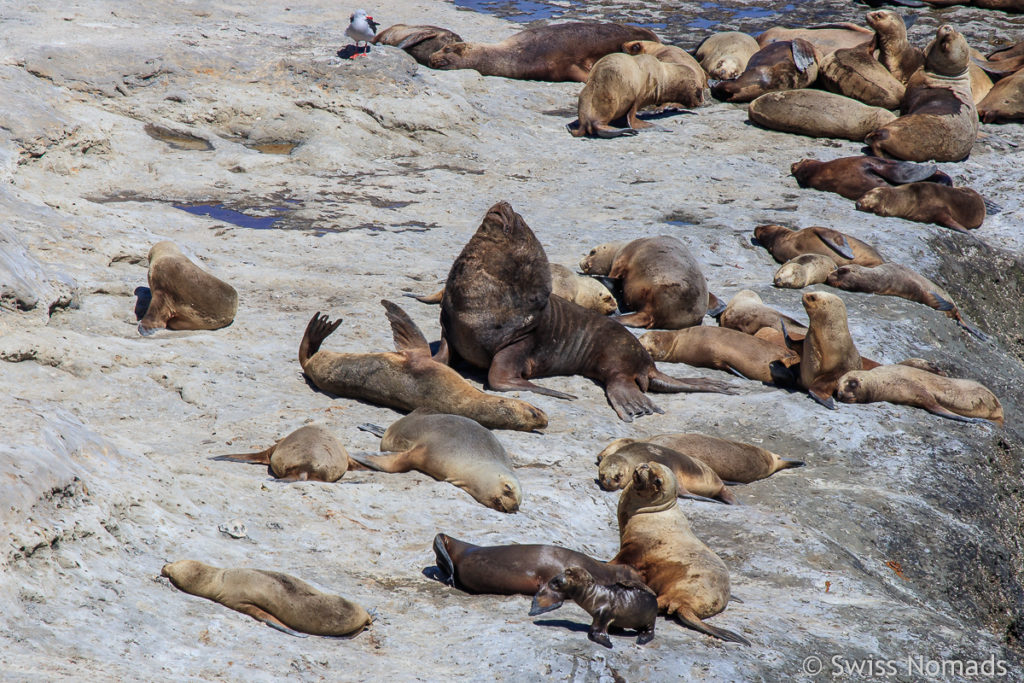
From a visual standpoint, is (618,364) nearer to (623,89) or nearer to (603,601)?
(603,601)

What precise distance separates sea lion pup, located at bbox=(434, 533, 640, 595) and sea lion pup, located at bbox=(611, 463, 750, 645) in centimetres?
18

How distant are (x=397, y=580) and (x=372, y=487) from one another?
807 mm

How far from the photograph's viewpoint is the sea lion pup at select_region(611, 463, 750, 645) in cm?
381

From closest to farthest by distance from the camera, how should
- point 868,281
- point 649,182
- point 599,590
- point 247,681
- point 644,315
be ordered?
point 247,681
point 599,590
point 644,315
point 868,281
point 649,182

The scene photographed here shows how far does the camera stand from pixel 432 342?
6.82m

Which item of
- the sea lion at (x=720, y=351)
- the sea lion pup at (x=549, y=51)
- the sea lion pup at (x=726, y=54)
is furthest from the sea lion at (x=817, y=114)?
the sea lion at (x=720, y=351)

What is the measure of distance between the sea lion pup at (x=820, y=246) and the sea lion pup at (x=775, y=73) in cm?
439

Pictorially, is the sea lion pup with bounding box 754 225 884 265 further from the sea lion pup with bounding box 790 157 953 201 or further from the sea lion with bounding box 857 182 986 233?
the sea lion pup with bounding box 790 157 953 201

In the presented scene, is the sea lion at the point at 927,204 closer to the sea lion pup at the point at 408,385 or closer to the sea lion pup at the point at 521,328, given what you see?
the sea lion pup at the point at 521,328

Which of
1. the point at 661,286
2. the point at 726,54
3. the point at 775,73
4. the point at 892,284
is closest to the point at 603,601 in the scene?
the point at 661,286

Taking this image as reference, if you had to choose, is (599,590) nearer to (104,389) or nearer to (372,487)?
(372,487)

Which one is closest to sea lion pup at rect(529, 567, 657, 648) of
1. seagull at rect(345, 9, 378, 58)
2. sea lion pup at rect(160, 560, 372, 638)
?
sea lion pup at rect(160, 560, 372, 638)

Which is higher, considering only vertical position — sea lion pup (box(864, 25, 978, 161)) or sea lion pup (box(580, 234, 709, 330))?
sea lion pup (box(864, 25, 978, 161))

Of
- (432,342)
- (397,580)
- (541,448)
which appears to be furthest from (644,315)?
(397,580)
